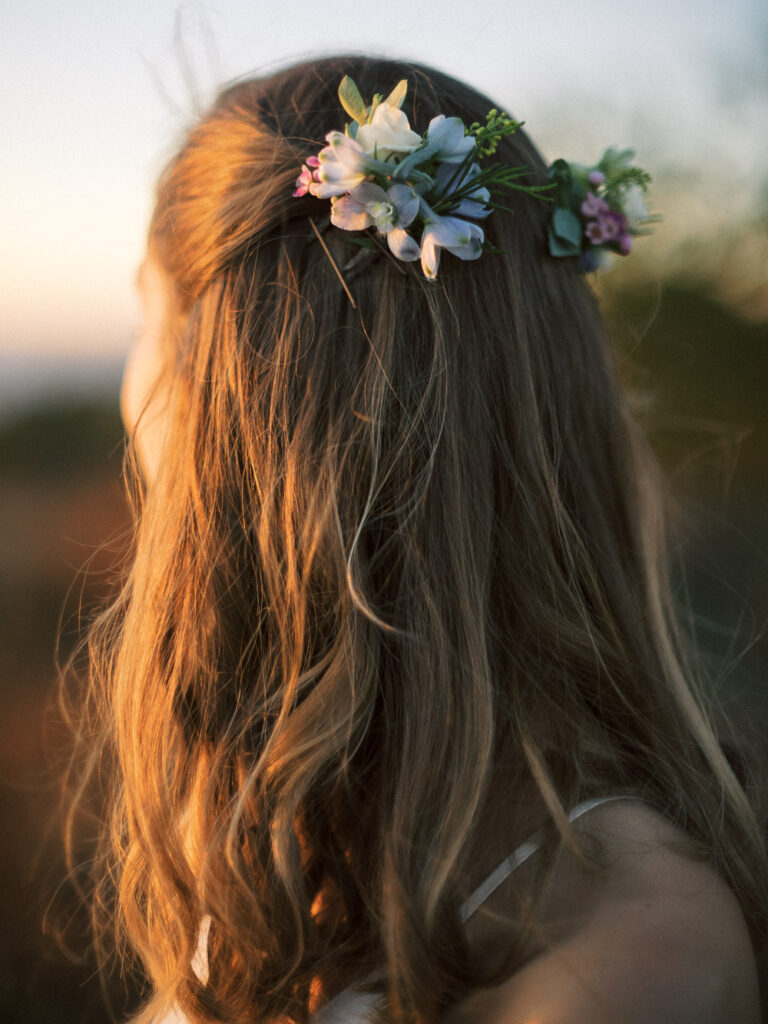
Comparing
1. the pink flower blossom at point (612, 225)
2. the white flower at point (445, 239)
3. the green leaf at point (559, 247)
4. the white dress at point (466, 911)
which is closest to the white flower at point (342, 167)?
the white flower at point (445, 239)

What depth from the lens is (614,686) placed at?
1.09m

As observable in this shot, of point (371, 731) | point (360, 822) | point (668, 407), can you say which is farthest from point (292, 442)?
point (668, 407)

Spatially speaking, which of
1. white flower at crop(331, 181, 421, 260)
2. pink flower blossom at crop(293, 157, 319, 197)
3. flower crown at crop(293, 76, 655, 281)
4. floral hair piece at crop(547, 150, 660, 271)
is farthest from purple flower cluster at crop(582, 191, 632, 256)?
pink flower blossom at crop(293, 157, 319, 197)

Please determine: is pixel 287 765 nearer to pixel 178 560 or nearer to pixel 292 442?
pixel 178 560

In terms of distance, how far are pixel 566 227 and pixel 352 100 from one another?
0.37m

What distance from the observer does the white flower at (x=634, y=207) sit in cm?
124

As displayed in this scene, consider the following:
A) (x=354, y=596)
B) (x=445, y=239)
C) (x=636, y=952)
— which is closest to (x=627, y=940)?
(x=636, y=952)

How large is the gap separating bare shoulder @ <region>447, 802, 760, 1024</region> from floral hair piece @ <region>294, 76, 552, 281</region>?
77 cm

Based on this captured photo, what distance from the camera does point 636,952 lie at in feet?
2.65

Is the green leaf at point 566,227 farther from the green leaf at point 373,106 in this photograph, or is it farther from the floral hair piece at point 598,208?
the green leaf at point 373,106

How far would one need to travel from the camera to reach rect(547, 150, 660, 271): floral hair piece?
A: 116 centimetres

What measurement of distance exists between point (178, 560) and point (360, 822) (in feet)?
1.48

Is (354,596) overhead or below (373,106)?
below

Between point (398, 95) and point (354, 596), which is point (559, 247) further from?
point (354, 596)
